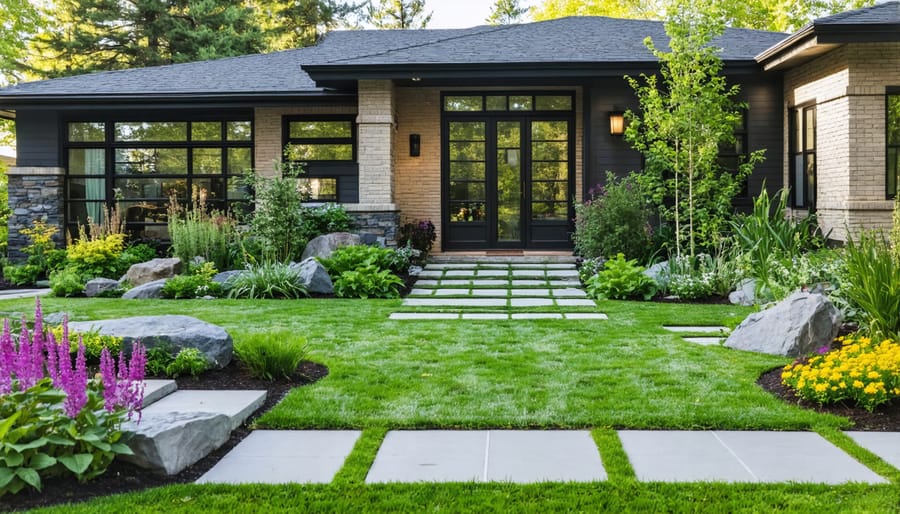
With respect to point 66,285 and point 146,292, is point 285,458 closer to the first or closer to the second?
point 146,292

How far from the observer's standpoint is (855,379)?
176 inches

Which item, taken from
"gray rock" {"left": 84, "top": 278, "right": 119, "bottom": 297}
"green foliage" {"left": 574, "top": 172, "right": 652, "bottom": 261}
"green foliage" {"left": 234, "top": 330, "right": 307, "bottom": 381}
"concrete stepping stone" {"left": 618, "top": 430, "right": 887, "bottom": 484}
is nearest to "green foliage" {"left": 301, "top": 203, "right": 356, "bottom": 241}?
"gray rock" {"left": 84, "top": 278, "right": 119, "bottom": 297}

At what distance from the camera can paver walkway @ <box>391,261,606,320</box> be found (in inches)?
336

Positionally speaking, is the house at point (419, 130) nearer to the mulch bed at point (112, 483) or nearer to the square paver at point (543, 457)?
the square paver at point (543, 457)

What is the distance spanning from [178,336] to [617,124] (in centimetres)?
868

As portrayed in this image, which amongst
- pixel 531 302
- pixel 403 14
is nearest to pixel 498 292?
pixel 531 302

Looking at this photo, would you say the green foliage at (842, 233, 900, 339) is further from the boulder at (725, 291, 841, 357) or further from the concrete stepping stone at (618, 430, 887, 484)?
the concrete stepping stone at (618, 430, 887, 484)

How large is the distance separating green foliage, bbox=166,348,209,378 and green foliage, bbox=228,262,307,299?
4.85m

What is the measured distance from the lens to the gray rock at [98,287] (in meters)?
10.7

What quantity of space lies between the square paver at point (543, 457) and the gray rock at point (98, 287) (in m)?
8.04

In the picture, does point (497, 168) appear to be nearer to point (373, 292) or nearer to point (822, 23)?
point (373, 292)

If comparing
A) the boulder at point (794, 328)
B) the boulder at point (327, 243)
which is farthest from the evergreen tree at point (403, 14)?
the boulder at point (794, 328)

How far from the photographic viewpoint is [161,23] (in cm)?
2445

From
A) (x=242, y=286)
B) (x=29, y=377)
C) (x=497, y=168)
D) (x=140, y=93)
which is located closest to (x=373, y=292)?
(x=242, y=286)
